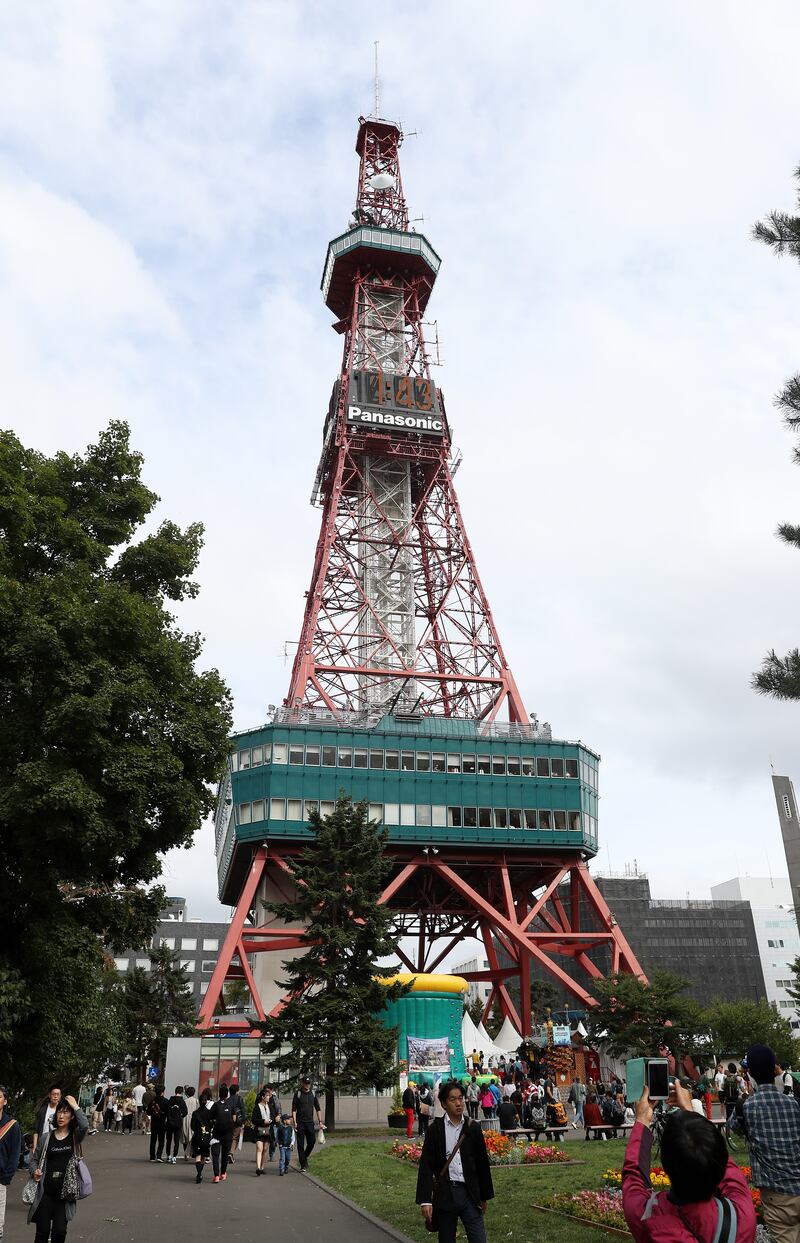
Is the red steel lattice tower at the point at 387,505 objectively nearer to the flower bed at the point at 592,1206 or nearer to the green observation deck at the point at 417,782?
the green observation deck at the point at 417,782

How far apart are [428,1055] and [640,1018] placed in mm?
15635

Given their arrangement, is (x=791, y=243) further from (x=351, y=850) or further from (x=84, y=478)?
(x=351, y=850)

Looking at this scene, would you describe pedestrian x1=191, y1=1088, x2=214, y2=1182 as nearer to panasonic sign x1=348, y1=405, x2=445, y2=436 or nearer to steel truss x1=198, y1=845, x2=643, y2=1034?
steel truss x1=198, y1=845, x2=643, y2=1034

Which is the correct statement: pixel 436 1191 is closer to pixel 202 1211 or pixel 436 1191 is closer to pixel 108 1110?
pixel 202 1211

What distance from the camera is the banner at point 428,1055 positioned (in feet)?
117

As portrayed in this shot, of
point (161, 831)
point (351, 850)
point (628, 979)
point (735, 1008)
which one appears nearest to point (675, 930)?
point (735, 1008)

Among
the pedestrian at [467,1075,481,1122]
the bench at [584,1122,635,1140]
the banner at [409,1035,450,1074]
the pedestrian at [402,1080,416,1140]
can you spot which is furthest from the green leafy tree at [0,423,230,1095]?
the banner at [409,1035,450,1074]

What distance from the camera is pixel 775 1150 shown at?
7.56 metres

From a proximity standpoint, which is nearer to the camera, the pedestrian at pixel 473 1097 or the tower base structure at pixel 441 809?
the pedestrian at pixel 473 1097

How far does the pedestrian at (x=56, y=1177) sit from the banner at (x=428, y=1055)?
2663cm

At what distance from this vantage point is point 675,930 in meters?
112

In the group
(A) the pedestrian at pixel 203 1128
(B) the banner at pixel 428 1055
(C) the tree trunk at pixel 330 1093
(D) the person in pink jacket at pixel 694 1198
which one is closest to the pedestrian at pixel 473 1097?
(B) the banner at pixel 428 1055

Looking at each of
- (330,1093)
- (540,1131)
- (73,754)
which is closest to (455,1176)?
(73,754)

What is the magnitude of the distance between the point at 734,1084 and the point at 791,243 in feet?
62.3
